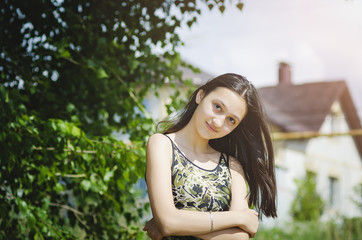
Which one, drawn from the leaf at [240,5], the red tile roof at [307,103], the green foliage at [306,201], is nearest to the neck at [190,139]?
the leaf at [240,5]

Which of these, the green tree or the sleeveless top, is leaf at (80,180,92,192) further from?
the sleeveless top

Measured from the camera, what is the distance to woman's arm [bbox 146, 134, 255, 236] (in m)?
2.14

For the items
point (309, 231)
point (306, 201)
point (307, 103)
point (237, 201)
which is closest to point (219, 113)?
point (237, 201)

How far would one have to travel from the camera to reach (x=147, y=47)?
441 cm

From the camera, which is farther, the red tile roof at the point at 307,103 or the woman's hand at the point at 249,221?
the red tile roof at the point at 307,103

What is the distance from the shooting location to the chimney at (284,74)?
85.6 ft

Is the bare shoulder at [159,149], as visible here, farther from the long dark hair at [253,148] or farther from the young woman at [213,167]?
the long dark hair at [253,148]

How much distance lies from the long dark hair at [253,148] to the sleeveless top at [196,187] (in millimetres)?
198

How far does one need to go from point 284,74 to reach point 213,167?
24.4 metres

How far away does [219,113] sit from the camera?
2355 mm

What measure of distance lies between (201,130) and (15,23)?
2549mm

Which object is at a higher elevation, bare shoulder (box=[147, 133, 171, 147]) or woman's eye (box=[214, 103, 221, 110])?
woman's eye (box=[214, 103, 221, 110])

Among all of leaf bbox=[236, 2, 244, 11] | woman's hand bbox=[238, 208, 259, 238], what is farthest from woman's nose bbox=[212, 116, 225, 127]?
leaf bbox=[236, 2, 244, 11]

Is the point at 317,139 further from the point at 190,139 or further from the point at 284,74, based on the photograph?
the point at 190,139
